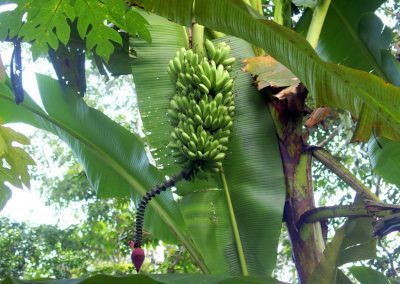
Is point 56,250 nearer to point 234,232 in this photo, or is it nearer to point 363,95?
point 234,232

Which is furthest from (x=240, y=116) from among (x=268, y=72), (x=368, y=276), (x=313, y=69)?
(x=368, y=276)

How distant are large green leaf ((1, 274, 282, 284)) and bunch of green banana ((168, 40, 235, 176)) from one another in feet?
1.34

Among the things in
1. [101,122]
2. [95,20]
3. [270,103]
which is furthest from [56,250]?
[95,20]

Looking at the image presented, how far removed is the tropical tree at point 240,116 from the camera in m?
1.34

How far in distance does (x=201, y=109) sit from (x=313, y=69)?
0.42 metres

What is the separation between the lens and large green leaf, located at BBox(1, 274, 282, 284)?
3.96ft

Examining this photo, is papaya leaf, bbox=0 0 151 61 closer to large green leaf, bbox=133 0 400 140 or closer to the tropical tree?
the tropical tree

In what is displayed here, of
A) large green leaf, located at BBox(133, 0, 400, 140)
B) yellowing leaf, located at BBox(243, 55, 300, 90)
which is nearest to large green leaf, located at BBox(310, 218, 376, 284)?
large green leaf, located at BBox(133, 0, 400, 140)

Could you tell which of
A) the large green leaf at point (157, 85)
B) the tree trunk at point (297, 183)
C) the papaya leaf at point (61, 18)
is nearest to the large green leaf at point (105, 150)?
the large green leaf at point (157, 85)

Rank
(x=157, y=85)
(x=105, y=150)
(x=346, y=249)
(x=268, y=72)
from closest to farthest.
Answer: (x=346, y=249) → (x=268, y=72) → (x=157, y=85) → (x=105, y=150)

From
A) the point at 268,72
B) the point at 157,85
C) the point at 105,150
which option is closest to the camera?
the point at 268,72

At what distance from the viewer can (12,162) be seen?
1.57 m

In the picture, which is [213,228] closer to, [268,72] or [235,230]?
[235,230]

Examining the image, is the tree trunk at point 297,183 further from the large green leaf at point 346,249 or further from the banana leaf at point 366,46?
the banana leaf at point 366,46
